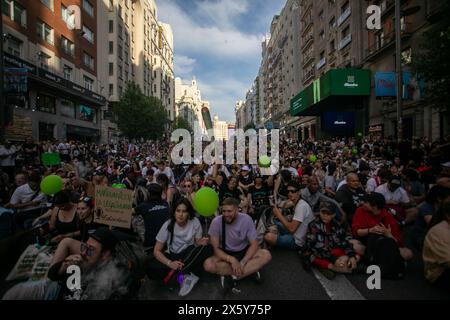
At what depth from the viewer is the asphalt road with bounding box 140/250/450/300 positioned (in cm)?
337

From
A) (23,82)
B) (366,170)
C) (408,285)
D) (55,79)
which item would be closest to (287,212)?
(408,285)

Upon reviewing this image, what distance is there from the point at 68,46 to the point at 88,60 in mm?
4227

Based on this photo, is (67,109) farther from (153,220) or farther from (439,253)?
(439,253)

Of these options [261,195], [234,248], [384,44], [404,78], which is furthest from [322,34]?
[234,248]

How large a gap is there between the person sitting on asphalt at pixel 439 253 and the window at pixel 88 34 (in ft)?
116

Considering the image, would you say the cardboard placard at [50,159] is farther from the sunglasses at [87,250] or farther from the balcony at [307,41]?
the balcony at [307,41]

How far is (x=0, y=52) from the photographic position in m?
9.77

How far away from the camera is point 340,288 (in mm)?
3559

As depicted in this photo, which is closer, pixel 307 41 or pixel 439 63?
pixel 439 63

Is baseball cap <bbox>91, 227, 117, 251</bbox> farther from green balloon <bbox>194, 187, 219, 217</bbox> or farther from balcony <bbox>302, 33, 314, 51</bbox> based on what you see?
balcony <bbox>302, 33, 314, 51</bbox>

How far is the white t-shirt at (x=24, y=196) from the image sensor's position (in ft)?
19.3

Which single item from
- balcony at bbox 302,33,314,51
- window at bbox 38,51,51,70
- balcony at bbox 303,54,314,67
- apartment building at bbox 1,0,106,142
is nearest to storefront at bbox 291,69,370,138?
balcony at bbox 303,54,314,67

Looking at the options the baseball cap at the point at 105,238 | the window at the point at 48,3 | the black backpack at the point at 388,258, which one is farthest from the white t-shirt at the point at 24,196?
the window at the point at 48,3

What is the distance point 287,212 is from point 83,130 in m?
28.6
